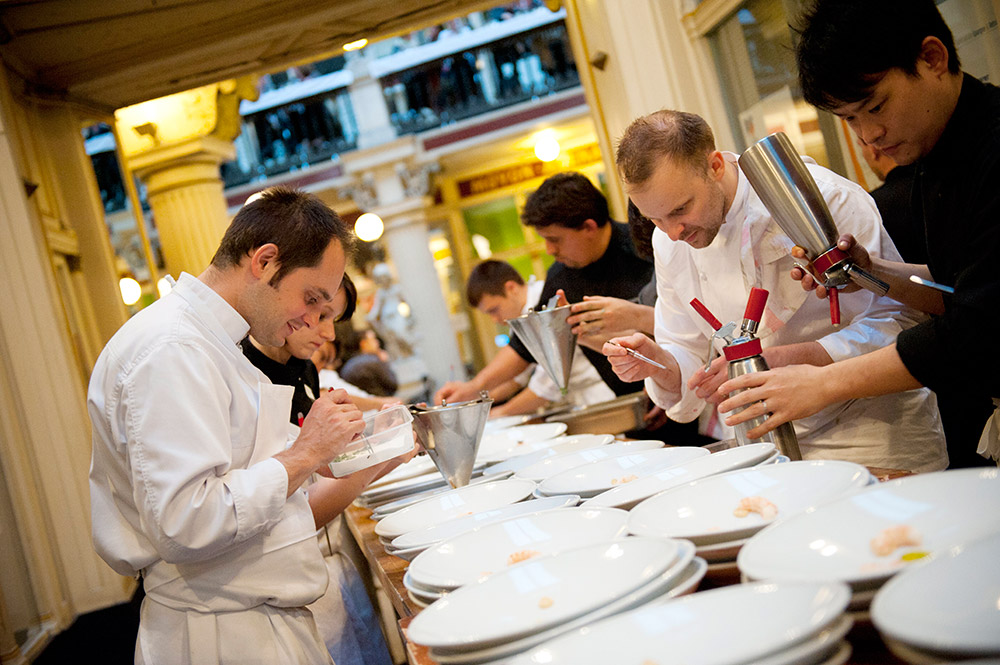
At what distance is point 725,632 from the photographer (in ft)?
2.19

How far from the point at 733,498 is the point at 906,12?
2.55 ft

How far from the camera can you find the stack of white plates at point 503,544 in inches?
41.6

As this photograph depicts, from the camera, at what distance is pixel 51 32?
181 inches

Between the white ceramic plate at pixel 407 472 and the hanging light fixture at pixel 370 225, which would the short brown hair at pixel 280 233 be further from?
the hanging light fixture at pixel 370 225

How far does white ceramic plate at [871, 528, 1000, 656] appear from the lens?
1.70 ft

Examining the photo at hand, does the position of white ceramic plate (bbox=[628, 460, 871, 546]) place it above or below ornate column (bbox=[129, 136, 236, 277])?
below

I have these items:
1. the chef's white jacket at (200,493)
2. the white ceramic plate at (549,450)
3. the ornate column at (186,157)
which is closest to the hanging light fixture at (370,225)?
the ornate column at (186,157)

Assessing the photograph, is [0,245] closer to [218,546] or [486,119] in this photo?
[218,546]

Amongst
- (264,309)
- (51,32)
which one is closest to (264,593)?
(264,309)

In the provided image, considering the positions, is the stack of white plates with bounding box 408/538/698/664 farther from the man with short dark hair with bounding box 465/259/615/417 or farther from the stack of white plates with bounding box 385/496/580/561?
the man with short dark hair with bounding box 465/259/615/417

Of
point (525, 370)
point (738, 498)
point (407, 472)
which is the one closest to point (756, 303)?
point (738, 498)

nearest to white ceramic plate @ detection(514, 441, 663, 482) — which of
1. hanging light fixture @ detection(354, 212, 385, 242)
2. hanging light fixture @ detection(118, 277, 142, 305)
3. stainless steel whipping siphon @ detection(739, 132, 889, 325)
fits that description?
stainless steel whipping siphon @ detection(739, 132, 889, 325)

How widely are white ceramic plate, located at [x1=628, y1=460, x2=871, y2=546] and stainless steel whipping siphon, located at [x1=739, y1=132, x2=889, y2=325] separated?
19.2 inches

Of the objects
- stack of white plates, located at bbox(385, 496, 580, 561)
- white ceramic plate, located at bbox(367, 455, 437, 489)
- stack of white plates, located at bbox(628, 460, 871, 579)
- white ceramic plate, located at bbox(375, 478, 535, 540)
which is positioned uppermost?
stack of white plates, located at bbox(628, 460, 871, 579)
